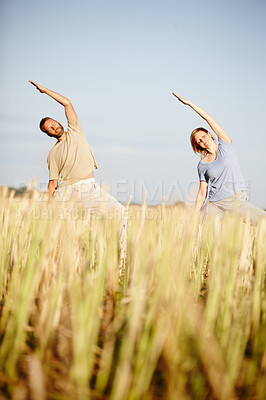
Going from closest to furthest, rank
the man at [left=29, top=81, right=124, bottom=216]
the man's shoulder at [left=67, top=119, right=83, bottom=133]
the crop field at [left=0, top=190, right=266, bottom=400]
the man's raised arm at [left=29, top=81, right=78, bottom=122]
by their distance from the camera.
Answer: the crop field at [left=0, top=190, right=266, bottom=400]
the man's raised arm at [left=29, top=81, right=78, bottom=122]
the man at [left=29, top=81, right=124, bottom=216]
the man's shoulder at [left=67, top=119, right=83, bottom=133]

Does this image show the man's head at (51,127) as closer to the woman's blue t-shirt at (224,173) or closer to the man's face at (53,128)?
the man's face at (53,128)

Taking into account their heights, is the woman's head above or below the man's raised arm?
below

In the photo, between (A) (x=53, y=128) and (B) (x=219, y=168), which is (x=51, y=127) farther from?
(B) (x=219, y=168)

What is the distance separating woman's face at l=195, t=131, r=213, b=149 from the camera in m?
3.72

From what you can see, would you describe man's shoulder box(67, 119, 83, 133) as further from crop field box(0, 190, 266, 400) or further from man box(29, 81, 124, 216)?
crop field box(0, 190, 266, 400)

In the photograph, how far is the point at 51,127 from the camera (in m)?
3.71

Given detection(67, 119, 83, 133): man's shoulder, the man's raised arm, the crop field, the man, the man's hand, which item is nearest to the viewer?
the crop field

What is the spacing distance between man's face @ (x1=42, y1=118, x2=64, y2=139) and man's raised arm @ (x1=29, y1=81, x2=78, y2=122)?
4.9 inches

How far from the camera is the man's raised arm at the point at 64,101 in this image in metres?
3.45

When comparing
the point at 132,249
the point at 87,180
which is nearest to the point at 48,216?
the point at 132,249

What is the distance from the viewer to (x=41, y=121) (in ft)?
12.1

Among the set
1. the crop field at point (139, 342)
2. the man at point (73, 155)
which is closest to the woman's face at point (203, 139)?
the man at point (73, 155)

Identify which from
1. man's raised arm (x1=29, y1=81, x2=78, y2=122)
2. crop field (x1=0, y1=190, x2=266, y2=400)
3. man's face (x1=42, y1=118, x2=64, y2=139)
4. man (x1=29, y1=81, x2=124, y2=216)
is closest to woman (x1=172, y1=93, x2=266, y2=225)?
man (x1=29, y1=81, x2=124, y2=216)

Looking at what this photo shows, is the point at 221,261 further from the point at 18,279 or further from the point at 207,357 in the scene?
the point at 18,279
